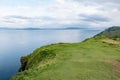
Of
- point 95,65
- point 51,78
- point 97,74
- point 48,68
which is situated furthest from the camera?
point 95,65

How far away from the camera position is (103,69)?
2566 cm

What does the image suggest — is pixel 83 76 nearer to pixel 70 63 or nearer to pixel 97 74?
pixel 97 74

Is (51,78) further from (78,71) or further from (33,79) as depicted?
(78,71)

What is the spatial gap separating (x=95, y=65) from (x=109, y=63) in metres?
2.37

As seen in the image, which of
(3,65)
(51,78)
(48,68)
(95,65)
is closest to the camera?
(51,78)

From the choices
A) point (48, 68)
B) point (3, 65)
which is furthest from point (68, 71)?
point (3, 65)

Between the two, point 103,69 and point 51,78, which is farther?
point 103,69

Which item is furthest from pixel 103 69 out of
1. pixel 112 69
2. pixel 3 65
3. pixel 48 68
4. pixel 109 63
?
pixel 3 65

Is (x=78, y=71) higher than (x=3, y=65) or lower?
higher

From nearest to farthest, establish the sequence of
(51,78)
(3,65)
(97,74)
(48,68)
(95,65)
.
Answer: (51,78) → (97,74) → (48,68) → (95,65) → (3,65)

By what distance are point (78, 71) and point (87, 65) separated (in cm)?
303

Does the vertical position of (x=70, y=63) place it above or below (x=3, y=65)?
above

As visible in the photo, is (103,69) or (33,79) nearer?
(33,79)

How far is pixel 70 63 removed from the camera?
1082 inches
